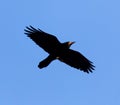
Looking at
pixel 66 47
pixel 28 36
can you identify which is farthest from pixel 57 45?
pixel 28 36

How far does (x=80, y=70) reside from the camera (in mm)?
16078

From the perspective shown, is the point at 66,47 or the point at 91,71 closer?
the point at 66,47

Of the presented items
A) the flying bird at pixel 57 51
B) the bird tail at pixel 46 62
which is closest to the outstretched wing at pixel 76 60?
the flying bird at pixel 57 51

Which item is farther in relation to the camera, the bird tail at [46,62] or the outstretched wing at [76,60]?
the outstretched wing at [76,60]

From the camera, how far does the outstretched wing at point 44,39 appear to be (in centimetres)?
1527

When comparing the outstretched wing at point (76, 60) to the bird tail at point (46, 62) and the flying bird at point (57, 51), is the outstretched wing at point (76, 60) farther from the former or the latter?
the bird tail at point (46, 62)

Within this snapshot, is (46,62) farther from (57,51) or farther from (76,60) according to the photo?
(76,60)

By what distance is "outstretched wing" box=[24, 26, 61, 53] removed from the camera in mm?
15273

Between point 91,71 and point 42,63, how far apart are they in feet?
8.54

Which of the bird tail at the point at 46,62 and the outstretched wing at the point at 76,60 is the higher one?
the outstretched wing at the point at 76,60

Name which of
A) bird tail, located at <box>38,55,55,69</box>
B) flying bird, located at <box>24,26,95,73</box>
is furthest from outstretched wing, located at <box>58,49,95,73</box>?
bird tail, located at <box>38,55,55,69</box>

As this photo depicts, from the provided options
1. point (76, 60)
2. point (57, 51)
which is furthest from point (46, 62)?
point (76, 60)

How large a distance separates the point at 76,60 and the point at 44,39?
5.32ft

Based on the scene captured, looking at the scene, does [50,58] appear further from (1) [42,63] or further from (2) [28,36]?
(2) [28,36]
